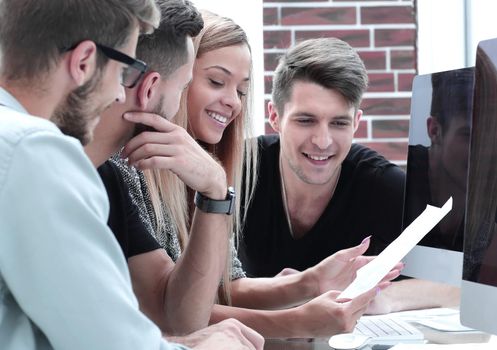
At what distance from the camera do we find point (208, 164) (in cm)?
171

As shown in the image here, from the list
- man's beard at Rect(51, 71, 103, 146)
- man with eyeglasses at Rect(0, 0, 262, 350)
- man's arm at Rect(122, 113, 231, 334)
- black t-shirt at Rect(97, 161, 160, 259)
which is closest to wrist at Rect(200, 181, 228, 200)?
man's arm at Rect(122, 113, 231, 334)

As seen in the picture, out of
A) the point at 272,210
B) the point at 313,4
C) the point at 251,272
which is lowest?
the point at 251,272

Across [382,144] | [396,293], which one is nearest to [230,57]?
[396,293]

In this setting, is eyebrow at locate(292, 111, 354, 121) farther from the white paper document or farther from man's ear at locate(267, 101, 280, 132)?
the white paper document

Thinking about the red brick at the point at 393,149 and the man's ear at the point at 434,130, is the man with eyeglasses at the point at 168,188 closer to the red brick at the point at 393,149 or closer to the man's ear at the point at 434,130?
the man's ear at the point at 434,130

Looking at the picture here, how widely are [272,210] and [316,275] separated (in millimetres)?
576

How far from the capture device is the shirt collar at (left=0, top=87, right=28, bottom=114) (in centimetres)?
99

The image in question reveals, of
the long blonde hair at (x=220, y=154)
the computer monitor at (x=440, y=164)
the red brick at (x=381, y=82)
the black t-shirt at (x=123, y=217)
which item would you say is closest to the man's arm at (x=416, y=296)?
the computer monitor at (x=440, y=164)

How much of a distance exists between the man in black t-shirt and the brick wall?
1.63 feet

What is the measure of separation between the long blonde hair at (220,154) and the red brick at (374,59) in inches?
33.0

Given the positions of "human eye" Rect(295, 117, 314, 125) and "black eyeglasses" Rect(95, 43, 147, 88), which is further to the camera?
"human eye" Rect(295, 117, 314, 125)

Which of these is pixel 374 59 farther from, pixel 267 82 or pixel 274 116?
pixel 274 116

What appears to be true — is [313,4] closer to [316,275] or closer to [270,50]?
[270,50]

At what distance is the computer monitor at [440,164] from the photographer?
66.1 inches
